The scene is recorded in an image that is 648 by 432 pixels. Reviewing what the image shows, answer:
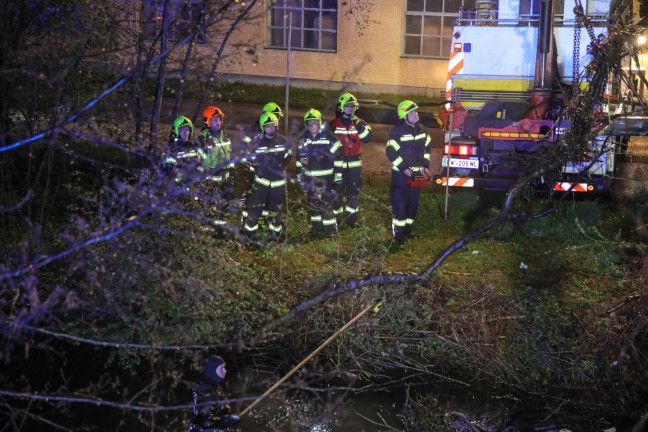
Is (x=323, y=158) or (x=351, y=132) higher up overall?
(x=351, y=132)

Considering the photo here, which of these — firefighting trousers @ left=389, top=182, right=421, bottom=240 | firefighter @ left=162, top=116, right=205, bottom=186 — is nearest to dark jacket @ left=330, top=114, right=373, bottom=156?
firefighting trousers @ left=389, top=182, right=421, bottom=240

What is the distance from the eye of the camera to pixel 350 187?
1020 cm

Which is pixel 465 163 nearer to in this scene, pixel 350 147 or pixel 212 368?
pixel 350 147

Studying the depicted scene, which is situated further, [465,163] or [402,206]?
[465,163]

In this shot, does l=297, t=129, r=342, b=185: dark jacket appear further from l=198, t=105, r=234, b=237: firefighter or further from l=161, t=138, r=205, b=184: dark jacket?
l=161, t=138, r=205, b=184: dark jacket

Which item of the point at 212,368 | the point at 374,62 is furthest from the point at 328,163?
the point at 374,62

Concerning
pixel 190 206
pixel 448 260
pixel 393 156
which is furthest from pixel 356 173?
pixel 190 206

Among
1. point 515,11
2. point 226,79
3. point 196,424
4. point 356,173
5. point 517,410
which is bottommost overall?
point 517,410

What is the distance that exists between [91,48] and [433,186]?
5.57 m

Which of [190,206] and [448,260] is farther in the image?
[448,260]

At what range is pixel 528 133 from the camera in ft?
34.5

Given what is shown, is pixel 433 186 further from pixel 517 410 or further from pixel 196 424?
pixel 196 424

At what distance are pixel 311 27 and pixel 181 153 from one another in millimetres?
12496

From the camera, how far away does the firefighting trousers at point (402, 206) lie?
9.79 meters
